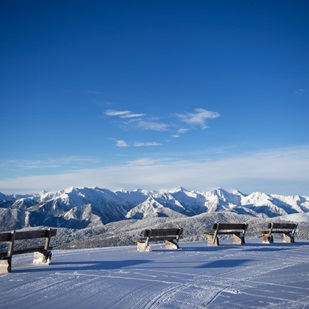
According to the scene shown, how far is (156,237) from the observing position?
17172mm

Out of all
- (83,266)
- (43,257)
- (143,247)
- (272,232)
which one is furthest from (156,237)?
(272,232)

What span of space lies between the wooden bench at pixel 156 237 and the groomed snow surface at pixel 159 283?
235cm

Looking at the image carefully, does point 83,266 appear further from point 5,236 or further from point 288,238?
point 288,238

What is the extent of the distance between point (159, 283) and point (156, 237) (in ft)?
26.8

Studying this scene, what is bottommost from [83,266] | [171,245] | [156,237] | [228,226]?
[83,266]

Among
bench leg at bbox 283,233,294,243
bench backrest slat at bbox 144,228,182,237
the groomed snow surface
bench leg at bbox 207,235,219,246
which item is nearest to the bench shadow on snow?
the groomed snow surface

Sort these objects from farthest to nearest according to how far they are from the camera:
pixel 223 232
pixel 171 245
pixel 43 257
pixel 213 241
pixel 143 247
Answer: pixel 223 232
pixel 213 241
pixel 171 245
pixel 143 247
pixel 43 257

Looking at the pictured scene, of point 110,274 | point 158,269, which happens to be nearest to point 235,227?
point 158,269

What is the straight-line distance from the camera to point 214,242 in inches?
733

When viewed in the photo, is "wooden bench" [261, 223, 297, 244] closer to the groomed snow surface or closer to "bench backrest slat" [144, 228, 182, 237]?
"bench backrest slat" [144, 228, 182, 237]

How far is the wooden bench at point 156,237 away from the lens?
1592cm

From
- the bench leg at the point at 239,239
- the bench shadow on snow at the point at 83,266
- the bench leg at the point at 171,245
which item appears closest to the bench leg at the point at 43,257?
the bench shadow on snow at the point at 83,266

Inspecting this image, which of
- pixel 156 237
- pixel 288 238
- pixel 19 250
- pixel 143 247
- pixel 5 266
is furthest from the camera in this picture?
pixel 288 238

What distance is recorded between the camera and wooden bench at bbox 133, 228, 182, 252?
1592cm
